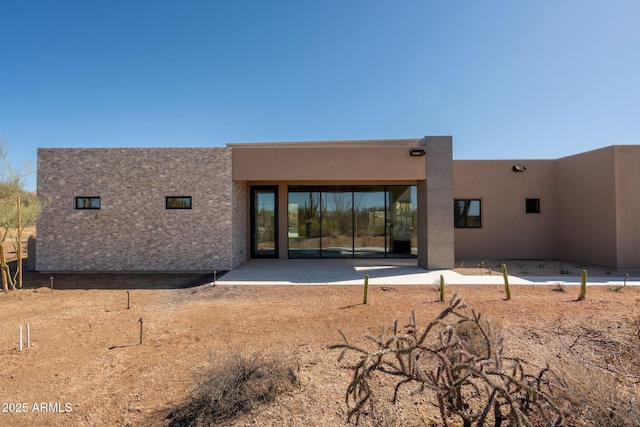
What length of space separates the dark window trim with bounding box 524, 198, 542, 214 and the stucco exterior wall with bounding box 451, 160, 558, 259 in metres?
0.12

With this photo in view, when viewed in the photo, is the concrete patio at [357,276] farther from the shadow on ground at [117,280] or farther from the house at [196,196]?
the shadow on ground at [117,280]

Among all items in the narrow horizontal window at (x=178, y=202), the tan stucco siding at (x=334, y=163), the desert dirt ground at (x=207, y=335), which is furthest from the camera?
the narrow horizontal window at (x=178, y=202)

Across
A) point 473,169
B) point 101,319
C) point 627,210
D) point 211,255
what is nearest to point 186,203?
point 211,255

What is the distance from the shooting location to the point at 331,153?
10172 mm

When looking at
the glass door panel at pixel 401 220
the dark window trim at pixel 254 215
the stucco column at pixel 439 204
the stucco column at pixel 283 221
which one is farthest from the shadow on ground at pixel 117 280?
the stucco column at pixel 439 204

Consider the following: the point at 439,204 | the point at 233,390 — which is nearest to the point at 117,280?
the point at 233,390

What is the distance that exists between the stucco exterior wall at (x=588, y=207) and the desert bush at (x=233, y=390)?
1289 cm

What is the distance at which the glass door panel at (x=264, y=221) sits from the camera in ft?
41.2

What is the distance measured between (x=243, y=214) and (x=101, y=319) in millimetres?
6515

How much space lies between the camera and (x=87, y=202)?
10289 millimetres

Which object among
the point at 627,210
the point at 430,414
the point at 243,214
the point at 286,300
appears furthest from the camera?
the point at 243,214

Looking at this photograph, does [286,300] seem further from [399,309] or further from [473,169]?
[473,169]

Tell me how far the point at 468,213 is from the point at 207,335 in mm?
11585

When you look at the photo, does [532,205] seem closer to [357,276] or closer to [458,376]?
[357,276]
